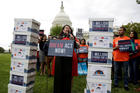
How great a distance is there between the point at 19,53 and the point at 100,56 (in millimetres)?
2037

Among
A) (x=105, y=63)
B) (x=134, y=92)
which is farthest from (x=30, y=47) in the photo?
(x=134, y=92)

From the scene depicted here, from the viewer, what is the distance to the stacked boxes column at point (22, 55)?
310 cm

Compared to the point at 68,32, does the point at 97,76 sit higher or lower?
lower

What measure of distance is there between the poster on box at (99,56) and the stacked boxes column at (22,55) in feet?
5.22

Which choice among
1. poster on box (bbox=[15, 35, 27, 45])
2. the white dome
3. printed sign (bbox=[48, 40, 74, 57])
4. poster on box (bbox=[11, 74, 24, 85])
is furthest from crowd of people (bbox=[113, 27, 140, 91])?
the white dome

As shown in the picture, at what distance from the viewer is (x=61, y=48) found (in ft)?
8.60

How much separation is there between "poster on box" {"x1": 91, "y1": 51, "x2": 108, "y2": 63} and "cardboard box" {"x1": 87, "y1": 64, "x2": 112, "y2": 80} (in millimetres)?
113

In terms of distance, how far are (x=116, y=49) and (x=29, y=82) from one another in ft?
9.13

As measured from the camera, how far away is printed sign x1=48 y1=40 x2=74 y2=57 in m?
2.58

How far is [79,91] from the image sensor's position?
11.9 ft

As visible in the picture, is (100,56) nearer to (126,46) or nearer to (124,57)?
(126,46)

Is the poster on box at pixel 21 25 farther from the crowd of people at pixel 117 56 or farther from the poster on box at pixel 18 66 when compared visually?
the poster on box at pixel 18 66

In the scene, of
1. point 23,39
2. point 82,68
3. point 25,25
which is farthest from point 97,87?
point 82,68

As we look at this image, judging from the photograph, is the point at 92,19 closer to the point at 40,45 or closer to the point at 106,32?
the point at 106,32
